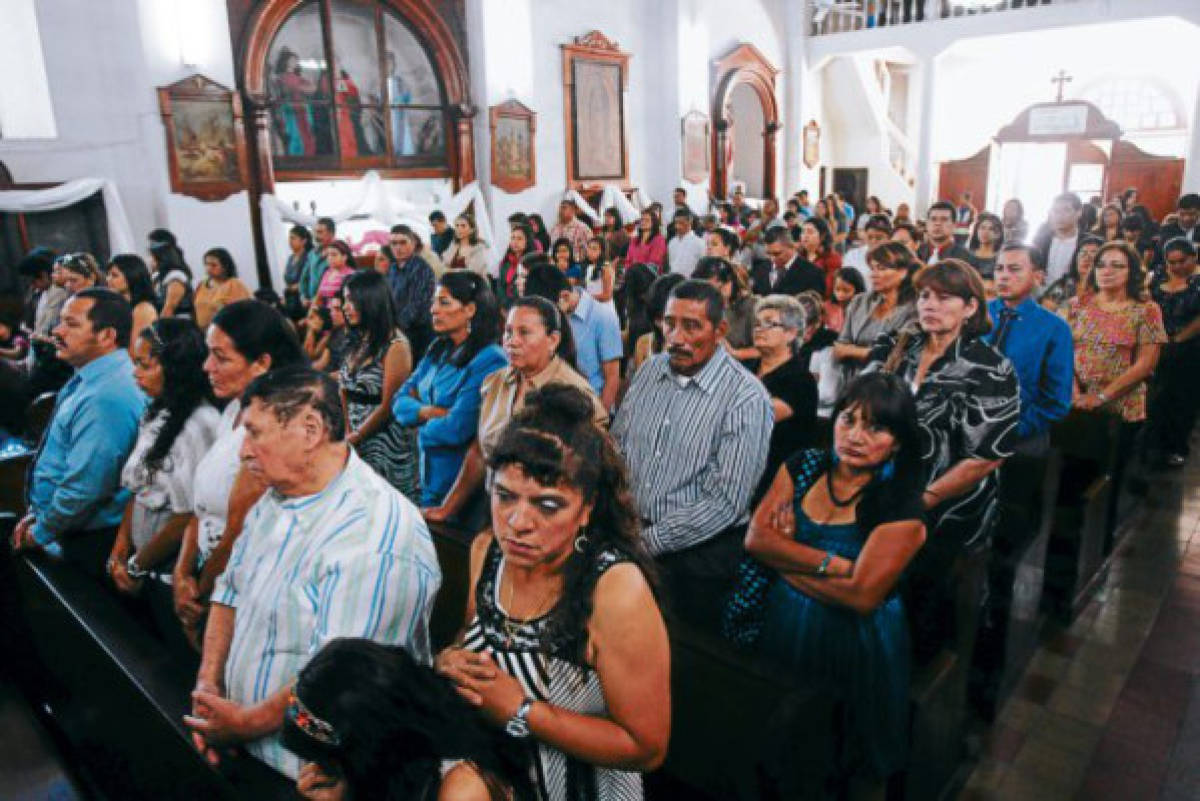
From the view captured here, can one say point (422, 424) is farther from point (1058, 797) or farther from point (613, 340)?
point (1058, 797)

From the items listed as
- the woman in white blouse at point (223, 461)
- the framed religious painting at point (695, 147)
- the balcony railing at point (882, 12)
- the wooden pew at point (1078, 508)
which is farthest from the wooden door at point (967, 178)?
the woman in white blouse at point (223, 461)

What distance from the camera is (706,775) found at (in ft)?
6.29

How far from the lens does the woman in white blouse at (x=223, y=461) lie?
7.20 feet

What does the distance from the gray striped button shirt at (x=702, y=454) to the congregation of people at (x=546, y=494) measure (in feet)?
0.03

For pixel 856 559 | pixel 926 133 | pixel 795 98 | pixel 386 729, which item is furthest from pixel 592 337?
pixel 795 98

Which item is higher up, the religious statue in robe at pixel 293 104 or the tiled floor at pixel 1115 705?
the religious statue in robe at pixel 293 104

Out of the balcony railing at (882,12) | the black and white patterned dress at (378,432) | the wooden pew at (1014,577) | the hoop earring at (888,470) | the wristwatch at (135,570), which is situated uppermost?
the balcony railing at (882,12)

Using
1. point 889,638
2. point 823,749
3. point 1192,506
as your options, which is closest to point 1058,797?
point 889,638

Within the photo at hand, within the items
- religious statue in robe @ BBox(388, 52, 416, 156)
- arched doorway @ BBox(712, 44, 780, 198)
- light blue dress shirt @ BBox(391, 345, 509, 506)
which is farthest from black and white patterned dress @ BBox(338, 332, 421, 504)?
arched doorway @ BBox(712, 44, 780, 198)

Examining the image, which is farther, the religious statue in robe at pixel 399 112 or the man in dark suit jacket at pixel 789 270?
the religious statue in robe at pixel 399 112

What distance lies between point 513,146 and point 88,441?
957 cm

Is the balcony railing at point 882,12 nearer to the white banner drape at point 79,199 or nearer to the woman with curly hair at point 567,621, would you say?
the white banner drape at point 79,199

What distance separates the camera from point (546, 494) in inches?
57.7

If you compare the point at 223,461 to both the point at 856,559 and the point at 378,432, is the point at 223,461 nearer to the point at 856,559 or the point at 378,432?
the point at 378,432
